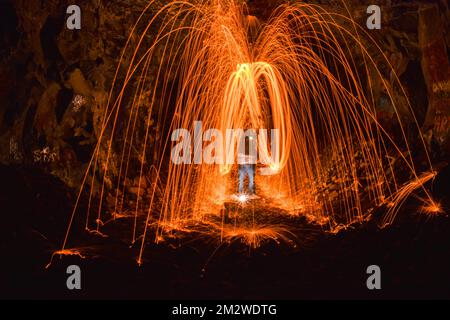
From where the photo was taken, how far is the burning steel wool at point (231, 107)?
8414 millimetres

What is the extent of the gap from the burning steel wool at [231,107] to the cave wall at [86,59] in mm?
306

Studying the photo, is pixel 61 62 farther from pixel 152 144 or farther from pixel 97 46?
pixel 152 144

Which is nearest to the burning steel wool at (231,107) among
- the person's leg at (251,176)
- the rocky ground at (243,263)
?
the person's leg at (251,176)

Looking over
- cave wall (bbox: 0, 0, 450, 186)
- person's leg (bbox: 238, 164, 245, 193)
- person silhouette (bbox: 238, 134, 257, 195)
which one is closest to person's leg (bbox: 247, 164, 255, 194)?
person silhouette (bbox: 238, 134, 257, 195)

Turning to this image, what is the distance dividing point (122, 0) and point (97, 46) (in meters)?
1.24

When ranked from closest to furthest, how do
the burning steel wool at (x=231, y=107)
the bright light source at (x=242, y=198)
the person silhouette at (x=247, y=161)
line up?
the burning steel wool at (x=231, y=107) < the person silhouette at (x=247, y=161) < the bright light source at (x=242, y=198)

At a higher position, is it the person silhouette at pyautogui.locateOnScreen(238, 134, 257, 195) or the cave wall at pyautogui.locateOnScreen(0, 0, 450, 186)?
the cave wall at pyautogui.locateOnScreen(0, 0, 450, 186)

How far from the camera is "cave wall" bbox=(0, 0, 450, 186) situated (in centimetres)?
846

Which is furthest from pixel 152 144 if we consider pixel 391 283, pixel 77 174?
pixel 391 283

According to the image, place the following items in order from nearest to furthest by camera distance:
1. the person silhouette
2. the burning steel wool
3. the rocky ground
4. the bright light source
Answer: the rocky ground, the burning steel wool, the person silhouette, the bright light source

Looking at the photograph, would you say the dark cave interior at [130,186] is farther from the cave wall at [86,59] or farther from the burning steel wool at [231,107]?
the burning steel wool at [231,107]

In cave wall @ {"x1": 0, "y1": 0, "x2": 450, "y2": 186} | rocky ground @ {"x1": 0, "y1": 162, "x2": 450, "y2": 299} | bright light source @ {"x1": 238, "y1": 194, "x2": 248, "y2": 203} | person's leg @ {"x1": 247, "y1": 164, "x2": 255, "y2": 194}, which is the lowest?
rocky ground @ {"x1": 0, "y1": 162, "x2": 450, "y2": 299}

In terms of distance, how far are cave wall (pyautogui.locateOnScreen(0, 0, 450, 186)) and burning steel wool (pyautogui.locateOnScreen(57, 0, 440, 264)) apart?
0.31 m

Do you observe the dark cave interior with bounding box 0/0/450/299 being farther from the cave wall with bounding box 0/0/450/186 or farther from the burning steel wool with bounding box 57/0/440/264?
the burning steel wool with bounding box 57/0/440/264
